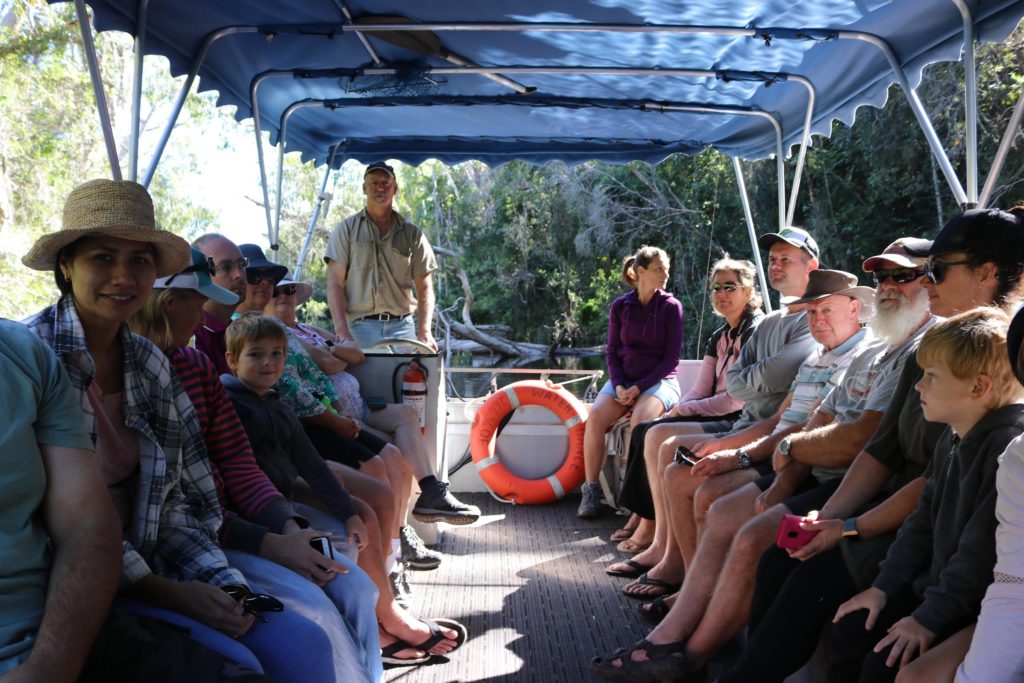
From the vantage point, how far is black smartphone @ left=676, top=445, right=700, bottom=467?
10.2 feet

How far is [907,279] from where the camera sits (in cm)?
228

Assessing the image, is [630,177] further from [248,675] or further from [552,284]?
[248,675]

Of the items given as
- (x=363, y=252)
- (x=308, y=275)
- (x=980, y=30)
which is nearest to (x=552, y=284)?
(x=308, y=275)

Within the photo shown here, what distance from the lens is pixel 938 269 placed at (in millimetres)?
1922

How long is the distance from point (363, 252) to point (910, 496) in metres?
3.18

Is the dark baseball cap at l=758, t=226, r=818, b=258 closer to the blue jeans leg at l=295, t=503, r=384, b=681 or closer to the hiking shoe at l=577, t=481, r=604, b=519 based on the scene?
the hiking shoe at l=577, t=481, r=604, b=519

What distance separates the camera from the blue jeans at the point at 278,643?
1.47 metres

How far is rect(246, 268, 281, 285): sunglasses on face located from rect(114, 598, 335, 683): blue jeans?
5.71 ft

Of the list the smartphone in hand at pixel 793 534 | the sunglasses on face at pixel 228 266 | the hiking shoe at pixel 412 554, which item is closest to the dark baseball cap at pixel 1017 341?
the smartphone in hand at pixel 793 534

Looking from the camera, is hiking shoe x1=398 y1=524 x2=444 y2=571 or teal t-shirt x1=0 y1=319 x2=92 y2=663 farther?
hiking shoe x1=398 y1=524 x2=444 y2=571

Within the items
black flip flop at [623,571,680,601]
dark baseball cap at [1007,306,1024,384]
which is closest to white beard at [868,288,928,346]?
dark baseball cap at [1007,306,1024,384]

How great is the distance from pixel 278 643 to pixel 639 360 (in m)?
3.23

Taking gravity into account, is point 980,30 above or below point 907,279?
above

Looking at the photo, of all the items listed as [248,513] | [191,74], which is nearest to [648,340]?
[191,74]
